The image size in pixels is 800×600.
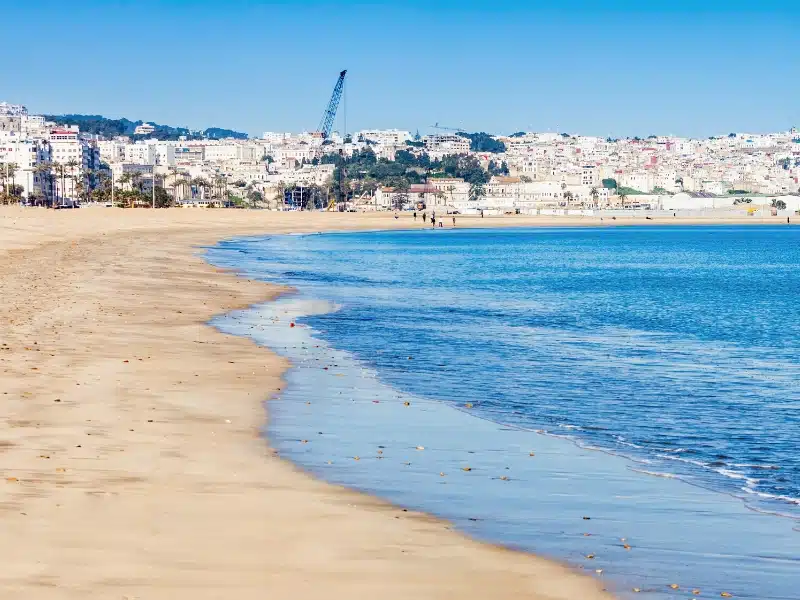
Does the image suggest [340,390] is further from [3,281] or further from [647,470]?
[3,281]

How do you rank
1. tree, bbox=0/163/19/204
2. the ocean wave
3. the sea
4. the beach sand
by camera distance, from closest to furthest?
1. the beach sand
2. the sea
3. the ocean wave
4. tree, bbox=0/163/19/204

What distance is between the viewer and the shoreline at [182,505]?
23.1 feet

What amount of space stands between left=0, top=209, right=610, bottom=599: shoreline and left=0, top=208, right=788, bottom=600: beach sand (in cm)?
2

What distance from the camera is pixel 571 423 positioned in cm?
1383

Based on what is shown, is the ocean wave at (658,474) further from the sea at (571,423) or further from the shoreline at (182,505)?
the shoreline at (182,505)

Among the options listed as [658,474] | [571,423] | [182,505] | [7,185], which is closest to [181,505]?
[182,505]

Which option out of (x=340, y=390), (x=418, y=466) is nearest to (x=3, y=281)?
(x=340, y=390)

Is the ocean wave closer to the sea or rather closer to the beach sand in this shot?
the sea

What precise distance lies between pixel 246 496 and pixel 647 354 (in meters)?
14.0

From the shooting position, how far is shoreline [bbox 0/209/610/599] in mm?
7055

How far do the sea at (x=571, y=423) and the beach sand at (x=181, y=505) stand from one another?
18.2 inches

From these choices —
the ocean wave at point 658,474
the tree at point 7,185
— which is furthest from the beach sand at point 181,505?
the tree at point 7,185

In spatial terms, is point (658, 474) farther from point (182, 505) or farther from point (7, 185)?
point (7, 185)

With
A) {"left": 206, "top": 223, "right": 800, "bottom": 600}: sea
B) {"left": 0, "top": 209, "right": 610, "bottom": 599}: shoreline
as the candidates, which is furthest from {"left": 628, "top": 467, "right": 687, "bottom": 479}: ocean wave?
{"left": 0, "top": 209, "right": 610, "bottom": 599}: shoreline
